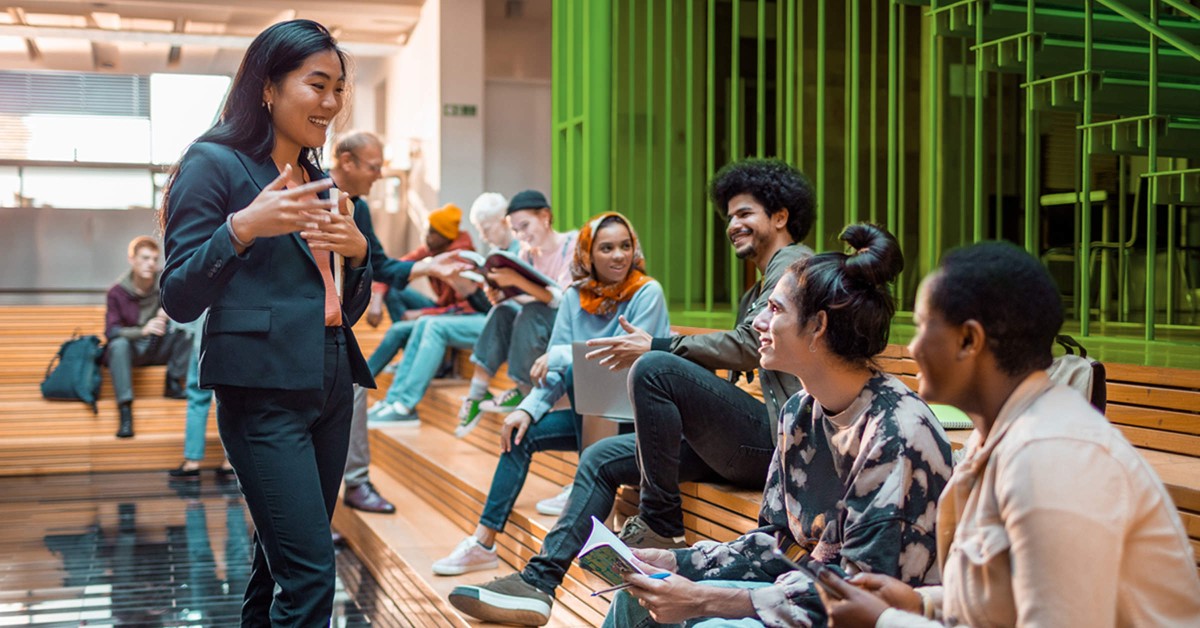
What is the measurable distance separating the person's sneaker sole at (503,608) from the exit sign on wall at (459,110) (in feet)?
24.9

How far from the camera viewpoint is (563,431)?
13.3 ft

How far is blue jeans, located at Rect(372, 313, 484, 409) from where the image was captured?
264 inches

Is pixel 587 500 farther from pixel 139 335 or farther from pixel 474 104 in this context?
pixel 474 104

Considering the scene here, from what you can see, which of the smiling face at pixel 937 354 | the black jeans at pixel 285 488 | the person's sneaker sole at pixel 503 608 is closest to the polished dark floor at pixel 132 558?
the person's sneaker sole at pixel 503 608

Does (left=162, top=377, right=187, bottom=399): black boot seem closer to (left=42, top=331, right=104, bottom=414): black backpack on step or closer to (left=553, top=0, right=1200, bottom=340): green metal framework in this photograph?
(left=42, top=331, right=104, bottom=414): black backpack on step

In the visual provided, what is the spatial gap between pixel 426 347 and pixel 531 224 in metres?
1.29

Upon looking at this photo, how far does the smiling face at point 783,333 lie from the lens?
199 cm

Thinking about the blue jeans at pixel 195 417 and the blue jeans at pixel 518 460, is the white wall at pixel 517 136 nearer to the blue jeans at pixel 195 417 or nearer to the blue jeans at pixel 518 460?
the blue jeans at pixel 195 417

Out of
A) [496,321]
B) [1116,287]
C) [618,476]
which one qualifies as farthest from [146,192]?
[618,476]

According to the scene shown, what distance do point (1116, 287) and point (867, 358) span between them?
6185 millimetres

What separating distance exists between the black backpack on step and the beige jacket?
7454 millimetres

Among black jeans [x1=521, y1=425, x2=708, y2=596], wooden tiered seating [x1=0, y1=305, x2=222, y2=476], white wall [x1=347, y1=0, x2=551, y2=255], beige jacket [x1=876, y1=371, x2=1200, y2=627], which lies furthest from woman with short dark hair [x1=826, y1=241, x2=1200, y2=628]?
white wall [x1=347, y1=0, x2=551, y2=255]

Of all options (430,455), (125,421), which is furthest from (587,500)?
(125,421)

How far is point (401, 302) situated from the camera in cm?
775
